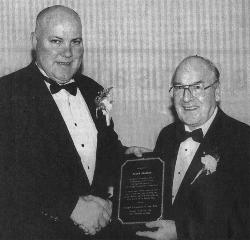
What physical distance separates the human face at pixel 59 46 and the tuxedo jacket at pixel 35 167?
0.16m

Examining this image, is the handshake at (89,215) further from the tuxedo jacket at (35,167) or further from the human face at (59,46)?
the human face at (59,46)

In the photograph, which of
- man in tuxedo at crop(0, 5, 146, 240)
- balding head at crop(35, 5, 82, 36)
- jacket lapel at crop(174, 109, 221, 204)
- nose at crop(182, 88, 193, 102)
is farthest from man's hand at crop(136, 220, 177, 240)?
balding head at crop(35, 5, 82, 36)

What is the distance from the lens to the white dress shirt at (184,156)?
3.11m

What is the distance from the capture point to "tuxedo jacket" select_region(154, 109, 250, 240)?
2.80 metres

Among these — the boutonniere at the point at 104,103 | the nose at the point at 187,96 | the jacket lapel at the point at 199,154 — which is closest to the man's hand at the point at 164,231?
the jacket lapel at the point at 199,154

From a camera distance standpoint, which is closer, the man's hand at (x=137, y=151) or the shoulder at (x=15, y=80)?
the shoulder at (x=15, y=80)

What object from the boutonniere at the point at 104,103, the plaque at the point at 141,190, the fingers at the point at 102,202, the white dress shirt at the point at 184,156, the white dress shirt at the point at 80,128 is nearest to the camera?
the plaque at the point at 141,190

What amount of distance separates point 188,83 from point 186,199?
73 centimetres

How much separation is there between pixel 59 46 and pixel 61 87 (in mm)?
271

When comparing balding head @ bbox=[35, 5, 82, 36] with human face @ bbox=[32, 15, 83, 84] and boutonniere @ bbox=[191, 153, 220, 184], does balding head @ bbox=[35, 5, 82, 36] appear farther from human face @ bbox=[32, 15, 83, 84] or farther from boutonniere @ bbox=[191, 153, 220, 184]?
boutonniere @ bbox=[191, 153, 220, 184]

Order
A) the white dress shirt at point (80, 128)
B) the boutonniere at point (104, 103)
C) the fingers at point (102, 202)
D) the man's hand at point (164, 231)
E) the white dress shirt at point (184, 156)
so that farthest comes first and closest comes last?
the boutonniere at point (104, 103)
the white dress shirt at point (80, 128)
the white dress shirt at point (184, 156)
the fingers at point (102, 202)
the man's hand at point (164, 231)

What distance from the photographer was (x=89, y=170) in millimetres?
3258

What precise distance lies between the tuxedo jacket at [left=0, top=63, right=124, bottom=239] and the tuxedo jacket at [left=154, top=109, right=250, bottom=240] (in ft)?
2.04

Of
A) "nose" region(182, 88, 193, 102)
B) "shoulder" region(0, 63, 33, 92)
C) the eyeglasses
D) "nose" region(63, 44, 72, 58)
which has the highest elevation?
"nose" region(63, 44, 72, 58)
